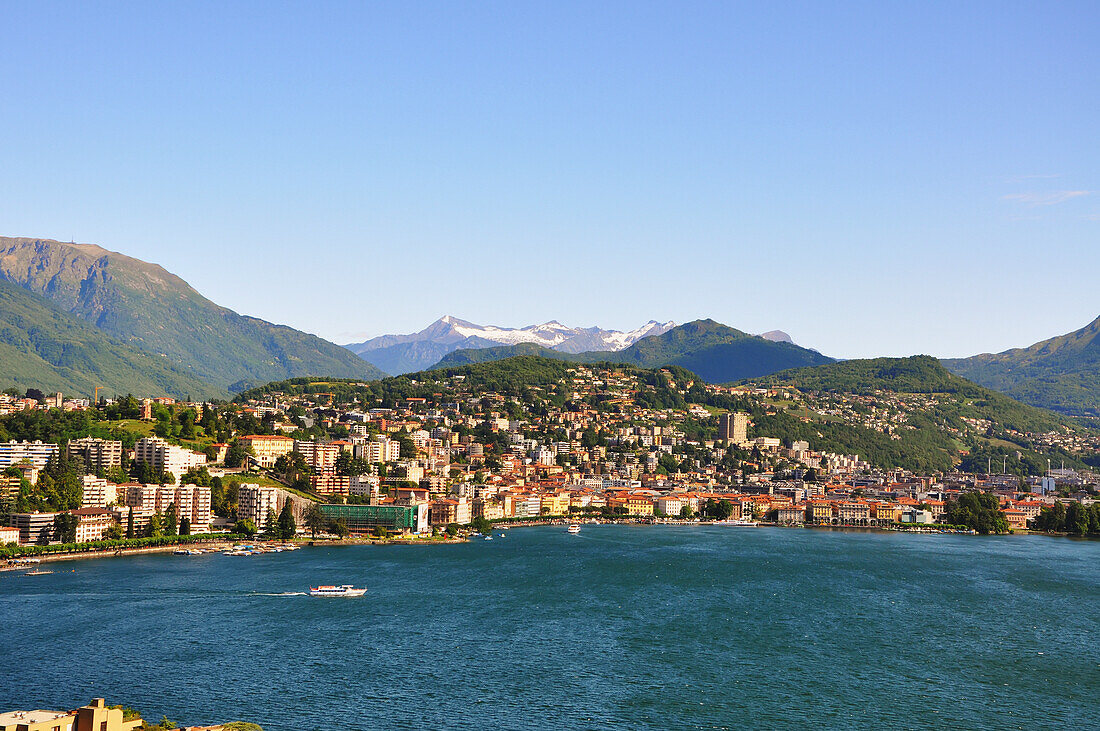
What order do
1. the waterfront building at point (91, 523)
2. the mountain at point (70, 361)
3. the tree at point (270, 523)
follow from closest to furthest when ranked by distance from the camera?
the waterfront building at point (91, 523) → the tree at point (270, 523) → the mountain at point (70, 361)

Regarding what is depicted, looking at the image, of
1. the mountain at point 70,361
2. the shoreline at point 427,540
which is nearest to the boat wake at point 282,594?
the shoreline at point 427,540

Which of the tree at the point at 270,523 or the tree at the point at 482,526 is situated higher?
the tree at the point at 270,523

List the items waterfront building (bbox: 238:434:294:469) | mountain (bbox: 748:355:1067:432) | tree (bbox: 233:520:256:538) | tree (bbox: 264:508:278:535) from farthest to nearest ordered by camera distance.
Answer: mountain (bbox: 748:355:1067:432) → waterfront building (bbox: 238:434:294:469) → tree (bbox: 264:508:278:535) → tree (bbox: 233:520:256:538)

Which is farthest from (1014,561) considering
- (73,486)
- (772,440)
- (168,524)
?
(772,440)

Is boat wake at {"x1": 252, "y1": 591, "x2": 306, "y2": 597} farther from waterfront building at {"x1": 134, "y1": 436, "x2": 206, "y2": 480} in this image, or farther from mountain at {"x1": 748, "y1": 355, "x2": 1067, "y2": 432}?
mountain at {"x1": 748, "y1": 355, "x2": 1067, "y2": 432}

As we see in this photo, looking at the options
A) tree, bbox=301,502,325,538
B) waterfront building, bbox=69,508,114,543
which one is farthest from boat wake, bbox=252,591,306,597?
tree, bbox=301,502,325,538

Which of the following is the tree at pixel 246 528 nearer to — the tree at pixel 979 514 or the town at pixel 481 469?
the town at pixel 481 469
